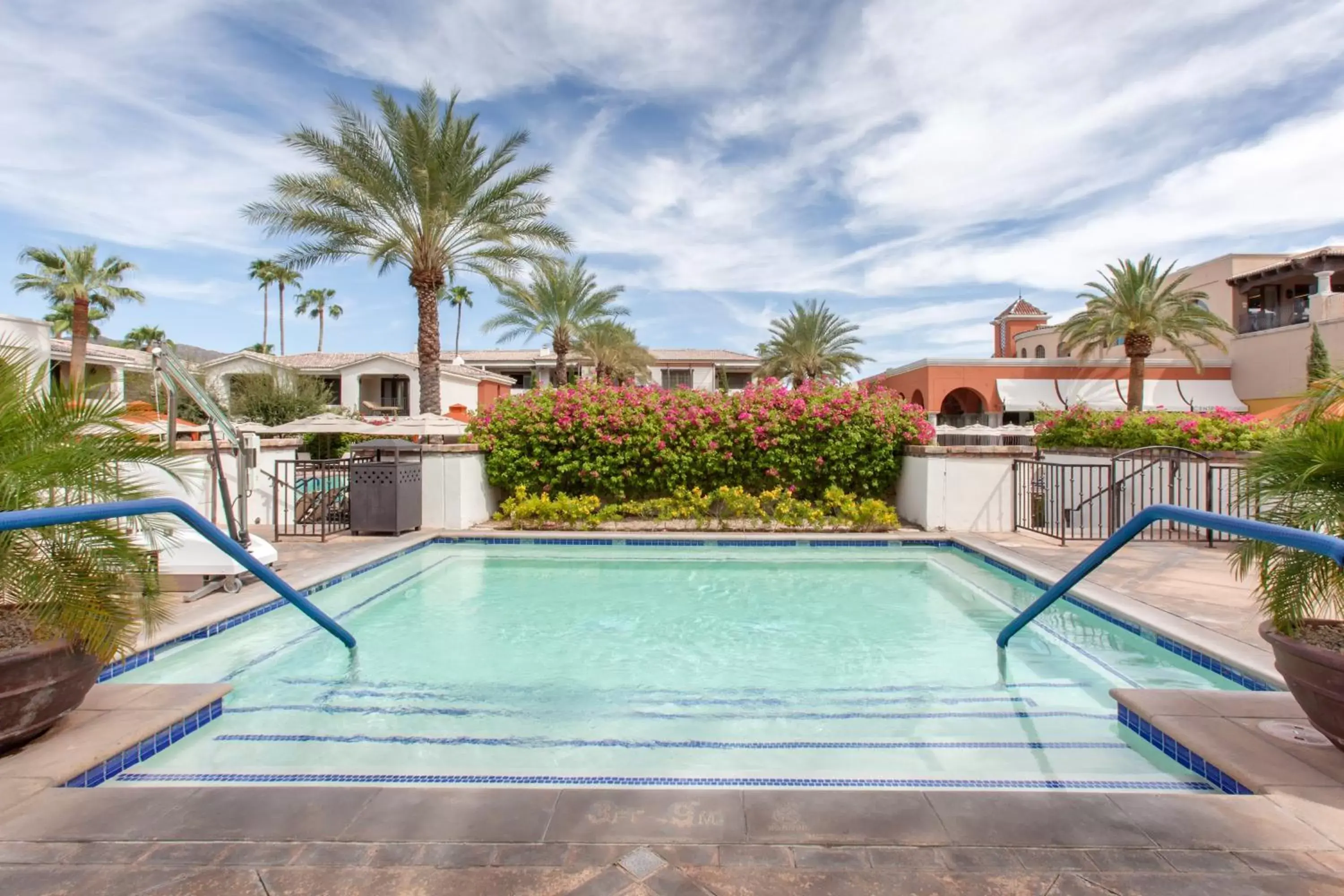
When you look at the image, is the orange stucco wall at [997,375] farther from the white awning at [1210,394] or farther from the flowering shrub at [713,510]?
the flowering shrub at [713,510]

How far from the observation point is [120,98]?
446 inches

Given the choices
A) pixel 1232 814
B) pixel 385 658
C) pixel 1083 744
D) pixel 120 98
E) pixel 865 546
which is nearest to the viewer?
pixel 1232 814

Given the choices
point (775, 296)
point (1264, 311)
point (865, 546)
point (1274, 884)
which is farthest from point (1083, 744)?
point (1264, 311)

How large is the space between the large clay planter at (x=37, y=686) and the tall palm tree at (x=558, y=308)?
1076 inches

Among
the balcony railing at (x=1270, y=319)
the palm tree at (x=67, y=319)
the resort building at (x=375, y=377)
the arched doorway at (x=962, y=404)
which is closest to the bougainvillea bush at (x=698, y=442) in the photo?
the resort building at (x=375, y=377)

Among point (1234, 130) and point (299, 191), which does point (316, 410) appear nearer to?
point (299, 191)

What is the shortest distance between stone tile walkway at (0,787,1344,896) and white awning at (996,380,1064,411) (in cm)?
3304

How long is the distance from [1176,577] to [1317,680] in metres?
5.19

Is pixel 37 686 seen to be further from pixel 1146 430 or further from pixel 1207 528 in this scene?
pixel 1146 430

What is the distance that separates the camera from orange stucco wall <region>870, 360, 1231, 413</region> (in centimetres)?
3303

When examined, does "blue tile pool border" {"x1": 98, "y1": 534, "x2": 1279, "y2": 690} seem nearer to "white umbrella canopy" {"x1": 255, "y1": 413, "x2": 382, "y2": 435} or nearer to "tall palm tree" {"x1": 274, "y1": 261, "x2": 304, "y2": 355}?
"white umbrella canopy" {"x1": 255, "y1": 413, "x2": 382, "y2": 435}

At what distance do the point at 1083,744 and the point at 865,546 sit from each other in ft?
21.3

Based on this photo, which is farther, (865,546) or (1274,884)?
(865,546)

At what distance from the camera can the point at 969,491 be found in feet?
36.4
